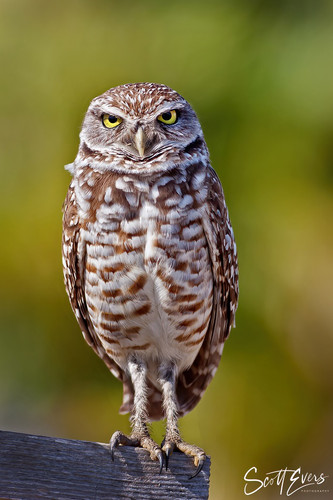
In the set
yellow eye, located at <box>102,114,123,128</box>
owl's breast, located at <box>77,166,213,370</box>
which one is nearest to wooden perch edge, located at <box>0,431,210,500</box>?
owl's breast, located at <box>77,166,213,370</box>

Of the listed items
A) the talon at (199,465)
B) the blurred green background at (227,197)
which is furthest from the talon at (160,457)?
the blurred green background at (227,197)

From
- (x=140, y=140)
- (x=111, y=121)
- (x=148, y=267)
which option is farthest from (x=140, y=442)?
(x=111, y=121)

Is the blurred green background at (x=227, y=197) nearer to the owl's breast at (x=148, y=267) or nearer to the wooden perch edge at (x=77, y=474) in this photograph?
the owl's breast at (x=148, y=267)

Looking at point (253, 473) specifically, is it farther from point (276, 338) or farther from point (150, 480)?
point (150, 480)

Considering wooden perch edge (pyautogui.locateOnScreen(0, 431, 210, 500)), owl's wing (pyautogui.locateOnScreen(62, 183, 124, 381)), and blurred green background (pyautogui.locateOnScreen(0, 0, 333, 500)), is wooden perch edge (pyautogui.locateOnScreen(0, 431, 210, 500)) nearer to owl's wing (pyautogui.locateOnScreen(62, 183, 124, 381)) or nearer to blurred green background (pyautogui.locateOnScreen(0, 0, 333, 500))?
owl's wing (pyautogui.locateOnScreen(62, 183, 124, 381))
